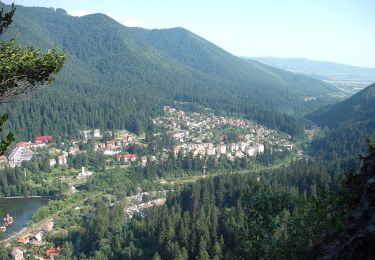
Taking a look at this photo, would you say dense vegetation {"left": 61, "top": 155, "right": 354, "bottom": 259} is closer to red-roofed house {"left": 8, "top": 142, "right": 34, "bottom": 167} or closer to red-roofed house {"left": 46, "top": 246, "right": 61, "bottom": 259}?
red-roofed house {"left": 46, "top": 246, "right": 61, "bottom": 259}

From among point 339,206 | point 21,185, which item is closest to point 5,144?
point 339,206

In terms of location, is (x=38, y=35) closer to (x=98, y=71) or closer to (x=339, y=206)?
(x=98, y=71)

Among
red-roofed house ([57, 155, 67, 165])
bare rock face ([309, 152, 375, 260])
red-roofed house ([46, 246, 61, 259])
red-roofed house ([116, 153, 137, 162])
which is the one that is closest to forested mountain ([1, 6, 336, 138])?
red-roofed house ([57, 155, 67, 165])

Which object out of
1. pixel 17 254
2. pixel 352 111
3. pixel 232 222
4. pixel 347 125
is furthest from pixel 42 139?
pixel 352 111

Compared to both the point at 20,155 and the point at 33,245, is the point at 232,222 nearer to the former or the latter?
the point at 33,245

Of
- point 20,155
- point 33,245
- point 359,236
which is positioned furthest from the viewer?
point 20,155

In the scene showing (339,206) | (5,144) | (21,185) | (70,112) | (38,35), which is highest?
(38,35)
